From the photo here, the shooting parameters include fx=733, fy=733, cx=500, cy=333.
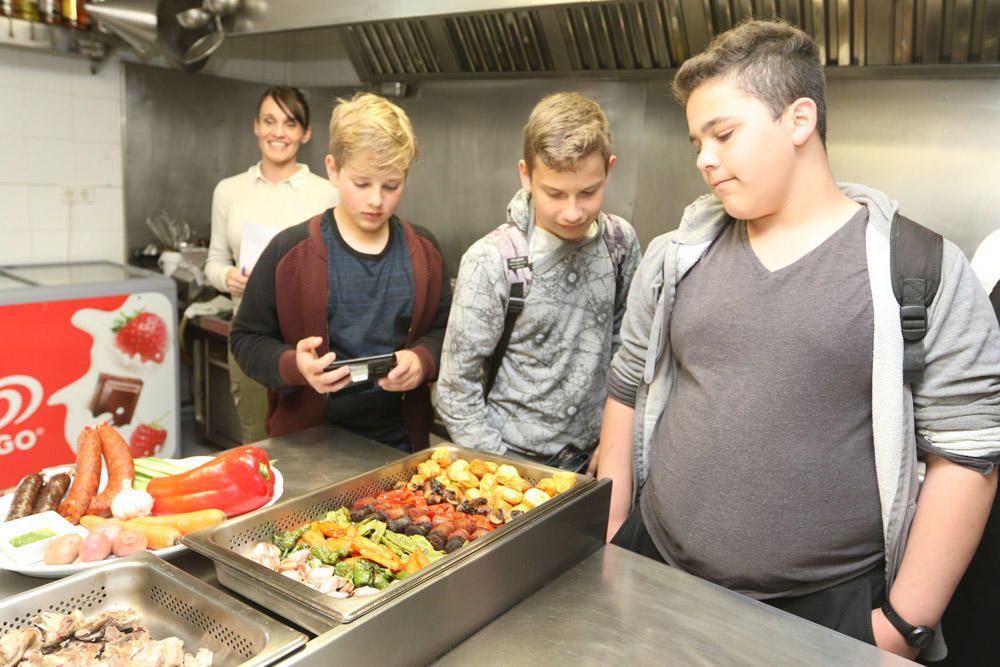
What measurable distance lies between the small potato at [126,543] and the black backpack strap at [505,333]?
0.91 metres

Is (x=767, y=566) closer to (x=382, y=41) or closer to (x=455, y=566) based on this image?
(x=455, y=566)

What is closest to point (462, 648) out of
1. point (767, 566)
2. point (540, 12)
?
point (767, 566)

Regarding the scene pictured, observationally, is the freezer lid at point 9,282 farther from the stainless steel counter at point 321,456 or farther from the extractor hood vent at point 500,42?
the extractor hood vent at point 500,42

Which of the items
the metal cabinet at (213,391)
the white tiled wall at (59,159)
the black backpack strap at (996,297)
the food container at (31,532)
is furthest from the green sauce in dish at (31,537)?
the white tiled wall at (59,159)

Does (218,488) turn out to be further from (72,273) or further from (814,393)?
(72,273)

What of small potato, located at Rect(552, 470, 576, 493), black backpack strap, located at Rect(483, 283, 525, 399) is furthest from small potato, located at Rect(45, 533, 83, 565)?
black backpack strap, located at Rect(483, 283, 525, 399)

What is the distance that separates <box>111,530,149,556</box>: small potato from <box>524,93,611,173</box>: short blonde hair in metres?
1.11

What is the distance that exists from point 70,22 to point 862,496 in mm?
3926

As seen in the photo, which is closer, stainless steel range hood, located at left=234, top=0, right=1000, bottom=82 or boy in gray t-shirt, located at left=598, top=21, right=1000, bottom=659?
boy in gray t-shirt, located at left=598, top=21, right=1000, bottom=659

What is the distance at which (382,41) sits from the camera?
3576 mm

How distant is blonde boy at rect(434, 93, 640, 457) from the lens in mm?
1679

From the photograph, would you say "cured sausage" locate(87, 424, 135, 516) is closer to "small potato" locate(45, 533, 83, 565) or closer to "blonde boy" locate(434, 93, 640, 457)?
"small potato" locate(45, 533, 83, 565)

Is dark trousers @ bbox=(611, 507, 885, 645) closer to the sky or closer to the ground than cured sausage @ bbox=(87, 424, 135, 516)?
closer to the ground

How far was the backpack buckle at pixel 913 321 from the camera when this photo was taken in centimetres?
118
